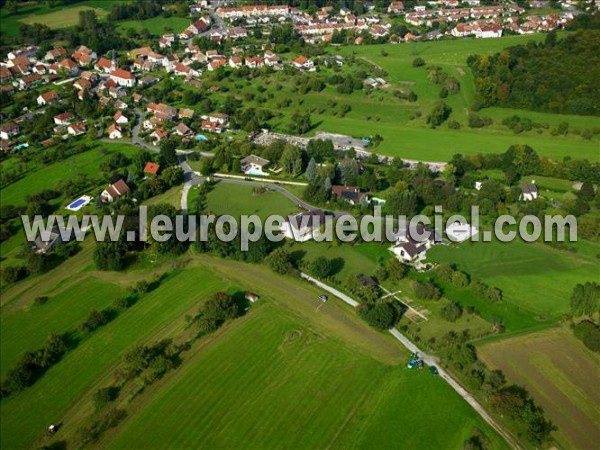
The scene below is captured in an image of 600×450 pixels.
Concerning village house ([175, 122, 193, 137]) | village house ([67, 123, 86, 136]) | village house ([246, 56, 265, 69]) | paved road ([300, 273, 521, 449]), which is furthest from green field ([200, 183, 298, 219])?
village house ([246, 56, 265, 69])

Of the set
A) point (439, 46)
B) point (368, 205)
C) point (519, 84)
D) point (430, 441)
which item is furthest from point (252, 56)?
point (430, 441)

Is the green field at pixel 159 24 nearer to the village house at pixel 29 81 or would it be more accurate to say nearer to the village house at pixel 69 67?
the village house at pixel 69 67

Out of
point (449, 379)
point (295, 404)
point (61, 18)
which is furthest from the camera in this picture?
point (61, 18)

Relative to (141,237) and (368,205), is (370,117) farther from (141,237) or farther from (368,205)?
(141,237)

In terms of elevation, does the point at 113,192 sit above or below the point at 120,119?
below

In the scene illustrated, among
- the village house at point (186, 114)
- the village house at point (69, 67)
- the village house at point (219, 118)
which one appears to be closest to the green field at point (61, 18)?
the village house at point (69, 67)

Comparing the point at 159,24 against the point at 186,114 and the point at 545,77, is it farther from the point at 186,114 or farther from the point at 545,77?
the point at 545,77

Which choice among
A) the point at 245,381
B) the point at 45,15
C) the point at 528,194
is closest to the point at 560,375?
the point at 245,381
